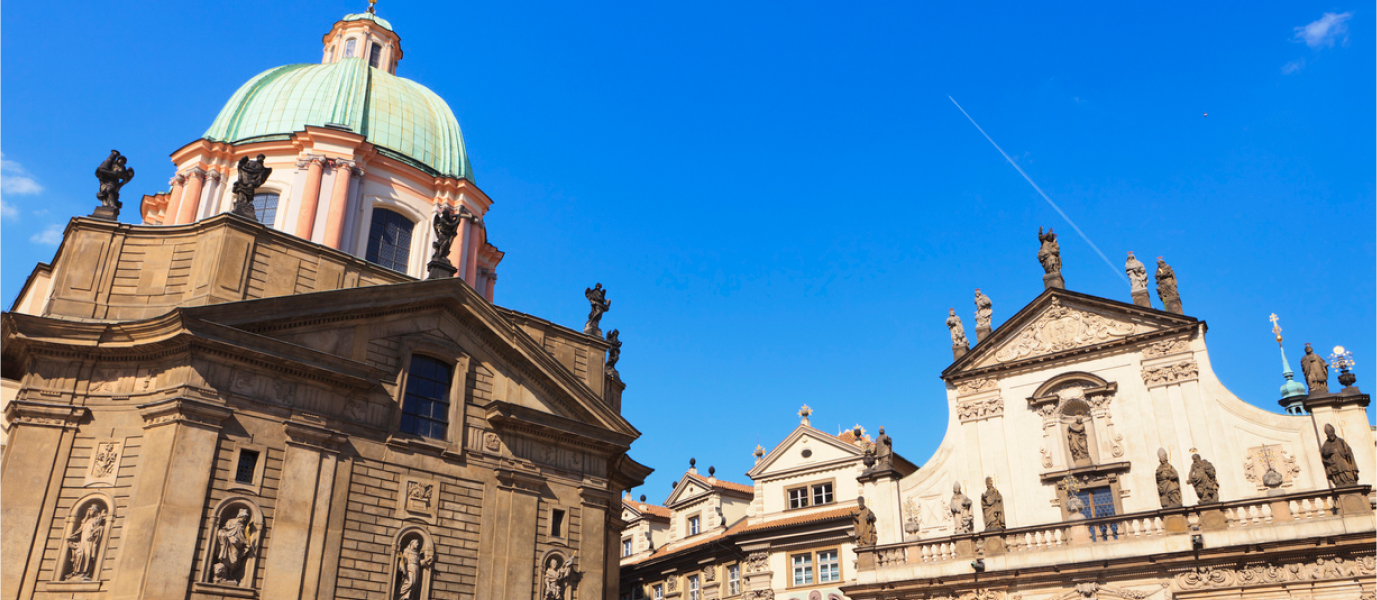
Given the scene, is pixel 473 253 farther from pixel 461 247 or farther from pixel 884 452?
pixel 884 452

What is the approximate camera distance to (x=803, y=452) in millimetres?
37844

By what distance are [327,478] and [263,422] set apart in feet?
5.96

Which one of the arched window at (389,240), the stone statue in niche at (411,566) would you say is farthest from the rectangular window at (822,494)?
the stone statue in niche at (411,566)

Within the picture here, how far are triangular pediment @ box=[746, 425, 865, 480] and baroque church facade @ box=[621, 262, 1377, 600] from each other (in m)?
2.57

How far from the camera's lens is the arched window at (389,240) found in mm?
29453

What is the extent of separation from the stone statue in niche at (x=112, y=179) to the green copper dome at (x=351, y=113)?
24.7 feet

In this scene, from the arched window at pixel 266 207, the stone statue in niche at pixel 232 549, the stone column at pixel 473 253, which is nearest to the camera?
the stone statue in niche at pixel 232 549

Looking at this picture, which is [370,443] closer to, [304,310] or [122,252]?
[304,310]

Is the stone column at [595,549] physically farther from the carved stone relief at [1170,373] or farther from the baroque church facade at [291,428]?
the carved stone relief at [1170,373]

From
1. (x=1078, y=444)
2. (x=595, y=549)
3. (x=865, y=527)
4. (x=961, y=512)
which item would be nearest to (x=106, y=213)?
(x=595, y=549)

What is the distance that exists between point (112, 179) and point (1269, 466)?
30.8 metres

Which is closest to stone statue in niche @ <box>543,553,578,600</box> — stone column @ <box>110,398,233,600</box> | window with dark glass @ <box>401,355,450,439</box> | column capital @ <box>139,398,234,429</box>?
window with dark glass @ <box>401,355,450,439</box>

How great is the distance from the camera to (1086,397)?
28906mm

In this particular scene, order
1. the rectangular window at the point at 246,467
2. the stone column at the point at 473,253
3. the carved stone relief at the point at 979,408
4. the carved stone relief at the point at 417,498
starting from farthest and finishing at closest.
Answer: the stone column at the point at 473,253 → the carved stone relief at the point at 979,408 → the carved stone relief at the point at 417,498 → the rectangular window at the point at 246,467
